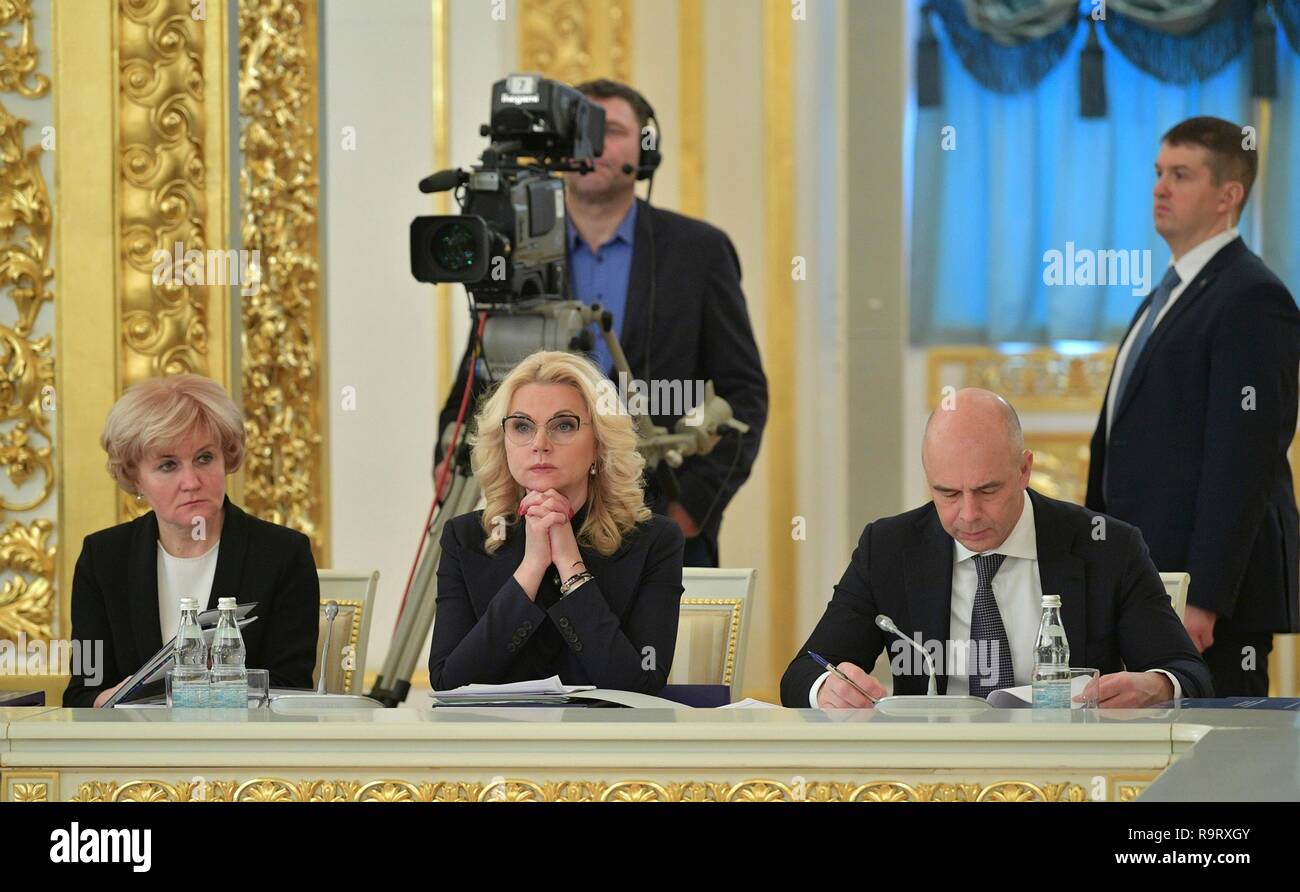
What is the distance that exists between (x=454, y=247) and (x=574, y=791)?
178 cm

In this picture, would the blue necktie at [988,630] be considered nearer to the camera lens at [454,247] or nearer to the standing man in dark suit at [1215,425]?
the standing man in dark suit at [1215,425]

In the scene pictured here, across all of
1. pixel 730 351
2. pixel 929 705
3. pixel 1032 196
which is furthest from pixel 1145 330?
pixel 1032 196

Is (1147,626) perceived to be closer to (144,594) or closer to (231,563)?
(231,563)

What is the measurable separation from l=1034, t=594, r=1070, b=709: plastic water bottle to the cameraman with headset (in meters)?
1.74

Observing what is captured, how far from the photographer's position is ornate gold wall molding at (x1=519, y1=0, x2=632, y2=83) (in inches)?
262

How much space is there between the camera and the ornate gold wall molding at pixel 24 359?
3947 millimetres

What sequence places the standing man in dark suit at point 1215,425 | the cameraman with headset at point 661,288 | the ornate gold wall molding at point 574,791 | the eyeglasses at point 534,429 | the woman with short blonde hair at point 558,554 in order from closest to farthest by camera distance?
the ornate gold wall molding at point 574,791
the woman with short blonde hair at point 558,554
the eyeglasses at point 534,429
the standing man in dark suit at point 1215,425
the cameraman with headset at point 661,288

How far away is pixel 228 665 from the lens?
2.64 m

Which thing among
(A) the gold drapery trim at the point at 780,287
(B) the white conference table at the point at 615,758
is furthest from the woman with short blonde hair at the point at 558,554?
(A) the gold drapery trim at the point at 780,287

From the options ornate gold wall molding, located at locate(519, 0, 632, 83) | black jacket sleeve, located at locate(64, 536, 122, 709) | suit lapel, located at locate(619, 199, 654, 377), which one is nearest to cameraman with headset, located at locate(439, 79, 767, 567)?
suit lapel, located at locate(619, 199, 654, 377)

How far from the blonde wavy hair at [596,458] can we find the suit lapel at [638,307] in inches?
46.7
